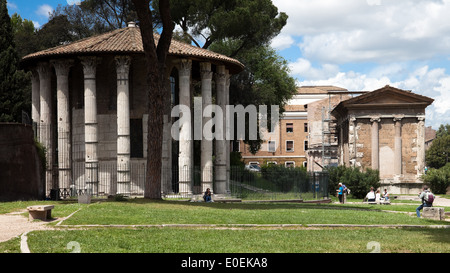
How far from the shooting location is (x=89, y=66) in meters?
30.0

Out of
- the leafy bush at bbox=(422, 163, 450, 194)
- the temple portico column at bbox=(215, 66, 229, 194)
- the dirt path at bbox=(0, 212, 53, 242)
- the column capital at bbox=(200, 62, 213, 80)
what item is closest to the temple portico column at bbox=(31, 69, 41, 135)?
the column capital at bbox=(200, 62, 213, 80)

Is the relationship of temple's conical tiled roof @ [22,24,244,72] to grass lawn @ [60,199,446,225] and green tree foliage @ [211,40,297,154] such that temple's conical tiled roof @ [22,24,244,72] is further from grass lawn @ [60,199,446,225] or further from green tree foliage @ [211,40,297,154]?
green tree foliage @ [211,40,297,154]

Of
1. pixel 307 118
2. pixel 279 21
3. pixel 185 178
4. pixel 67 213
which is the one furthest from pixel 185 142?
pixel 307 118

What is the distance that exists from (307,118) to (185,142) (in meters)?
56.4

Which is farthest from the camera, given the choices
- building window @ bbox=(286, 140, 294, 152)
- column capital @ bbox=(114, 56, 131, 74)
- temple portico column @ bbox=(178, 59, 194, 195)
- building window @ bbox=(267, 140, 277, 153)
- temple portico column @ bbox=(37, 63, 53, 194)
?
building window @ bbox=(286, 140, 294, 152)

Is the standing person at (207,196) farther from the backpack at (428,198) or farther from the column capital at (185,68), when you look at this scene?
the backpack at (428,198)

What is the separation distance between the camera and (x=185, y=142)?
30422 millimetres

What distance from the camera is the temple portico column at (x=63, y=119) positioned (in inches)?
1206

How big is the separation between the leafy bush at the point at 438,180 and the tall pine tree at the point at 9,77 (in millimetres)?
29581

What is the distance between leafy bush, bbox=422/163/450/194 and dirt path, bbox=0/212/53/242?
37.0 m

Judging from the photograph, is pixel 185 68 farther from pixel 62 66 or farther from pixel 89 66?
pixel 62 66

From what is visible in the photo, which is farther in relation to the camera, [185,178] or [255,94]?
[255,94]

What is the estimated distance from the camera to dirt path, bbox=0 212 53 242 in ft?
45.8

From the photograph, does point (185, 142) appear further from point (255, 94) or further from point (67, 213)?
point (255, 94)
